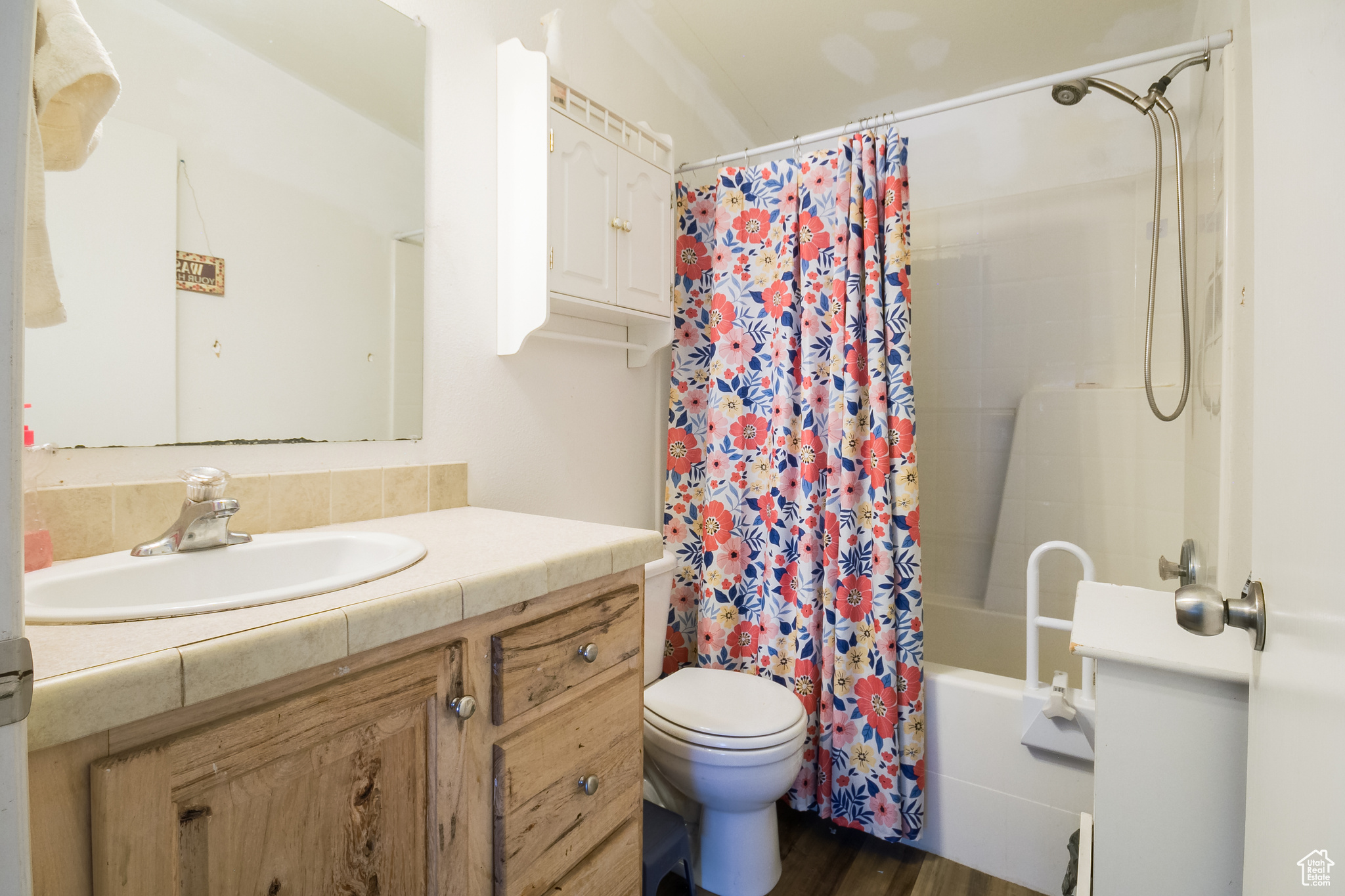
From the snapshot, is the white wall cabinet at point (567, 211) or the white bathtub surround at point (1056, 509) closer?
the white wall cabinet at point (567, 211)

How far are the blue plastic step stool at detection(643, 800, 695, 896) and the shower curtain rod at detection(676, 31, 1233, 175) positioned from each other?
1807mm

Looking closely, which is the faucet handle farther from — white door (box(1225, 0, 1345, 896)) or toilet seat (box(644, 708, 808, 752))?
white door (box(1225, 0, 1345, 896))

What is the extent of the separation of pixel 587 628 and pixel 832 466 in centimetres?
100

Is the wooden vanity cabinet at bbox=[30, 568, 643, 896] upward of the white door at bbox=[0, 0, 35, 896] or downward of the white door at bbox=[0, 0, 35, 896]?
downward

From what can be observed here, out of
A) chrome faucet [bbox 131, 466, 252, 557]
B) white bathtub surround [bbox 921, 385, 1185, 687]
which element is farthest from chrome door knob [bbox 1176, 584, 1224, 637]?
white bathtub surround [bbox 921, 385, 1185, 687]

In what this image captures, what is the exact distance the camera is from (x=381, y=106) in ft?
4.17

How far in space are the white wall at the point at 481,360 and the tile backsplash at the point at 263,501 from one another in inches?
1.8

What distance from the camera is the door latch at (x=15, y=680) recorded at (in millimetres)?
292

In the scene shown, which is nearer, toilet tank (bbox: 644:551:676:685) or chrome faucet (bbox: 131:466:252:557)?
chrome faucet (bbox: 131:466:252:557)

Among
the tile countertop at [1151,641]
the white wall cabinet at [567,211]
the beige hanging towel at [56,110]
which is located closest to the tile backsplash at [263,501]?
the beige hanging towel at [56,110]

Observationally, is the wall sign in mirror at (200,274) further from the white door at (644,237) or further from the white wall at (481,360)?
the white door at (644,237)

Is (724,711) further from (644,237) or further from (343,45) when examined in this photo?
(343,45)

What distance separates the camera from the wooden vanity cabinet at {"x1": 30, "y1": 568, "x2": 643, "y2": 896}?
0.50 metres

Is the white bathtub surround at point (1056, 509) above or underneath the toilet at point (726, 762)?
above
